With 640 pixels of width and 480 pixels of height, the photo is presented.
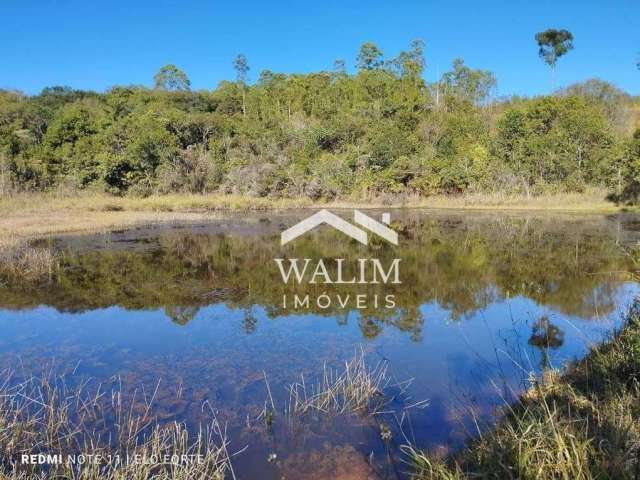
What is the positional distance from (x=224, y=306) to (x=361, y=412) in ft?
15.5

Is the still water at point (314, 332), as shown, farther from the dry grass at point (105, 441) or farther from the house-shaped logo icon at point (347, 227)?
the house-shaped logo icon at point (347, 227)

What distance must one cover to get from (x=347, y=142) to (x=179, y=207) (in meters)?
14.3

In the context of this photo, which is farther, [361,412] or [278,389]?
[278,389]

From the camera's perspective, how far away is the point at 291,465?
3963 millimetres

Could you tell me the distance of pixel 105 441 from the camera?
426cm

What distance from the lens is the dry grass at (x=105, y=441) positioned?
349cm

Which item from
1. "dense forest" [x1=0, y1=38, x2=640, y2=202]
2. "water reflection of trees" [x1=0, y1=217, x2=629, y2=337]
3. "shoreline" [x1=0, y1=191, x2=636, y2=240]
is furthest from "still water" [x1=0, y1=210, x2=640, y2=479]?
"dense forest" [x1=0, y1=38, x2=640, y2=202]

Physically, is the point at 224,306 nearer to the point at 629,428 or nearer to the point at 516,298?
the point at 516,298

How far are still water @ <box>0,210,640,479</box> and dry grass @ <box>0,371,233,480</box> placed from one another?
0.27m

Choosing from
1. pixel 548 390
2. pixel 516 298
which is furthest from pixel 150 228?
pixel 548 390

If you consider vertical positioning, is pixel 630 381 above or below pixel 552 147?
below

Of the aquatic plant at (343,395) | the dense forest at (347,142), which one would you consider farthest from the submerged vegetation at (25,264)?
the dense forest at (347,142)

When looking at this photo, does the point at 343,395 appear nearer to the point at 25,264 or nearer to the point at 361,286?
the point at 361,286

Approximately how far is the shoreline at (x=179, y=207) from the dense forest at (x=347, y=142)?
4.19ft
